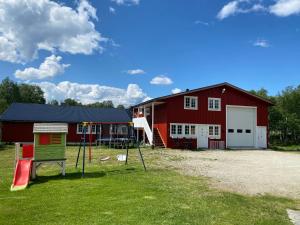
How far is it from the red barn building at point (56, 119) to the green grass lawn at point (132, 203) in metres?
19.5

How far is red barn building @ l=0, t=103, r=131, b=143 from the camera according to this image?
3092 centimetres

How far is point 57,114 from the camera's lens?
111ft

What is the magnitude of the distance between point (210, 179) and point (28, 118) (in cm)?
2507

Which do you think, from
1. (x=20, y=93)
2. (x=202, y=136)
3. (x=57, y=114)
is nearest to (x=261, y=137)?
(x=202, y=136)

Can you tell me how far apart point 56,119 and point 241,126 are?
1833 cm

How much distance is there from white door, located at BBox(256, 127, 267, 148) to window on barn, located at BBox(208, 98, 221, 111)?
4557 millimetres

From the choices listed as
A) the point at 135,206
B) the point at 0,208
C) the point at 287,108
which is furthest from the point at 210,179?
the point at 287,108

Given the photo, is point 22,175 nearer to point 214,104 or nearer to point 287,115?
point 214,104

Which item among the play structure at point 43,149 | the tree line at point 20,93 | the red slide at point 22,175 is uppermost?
the tree line at point 20,93

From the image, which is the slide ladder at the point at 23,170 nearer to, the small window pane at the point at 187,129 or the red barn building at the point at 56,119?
the red barn building at the point at 56,119

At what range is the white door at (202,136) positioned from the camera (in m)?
27.7

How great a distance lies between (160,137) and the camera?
1099 inches

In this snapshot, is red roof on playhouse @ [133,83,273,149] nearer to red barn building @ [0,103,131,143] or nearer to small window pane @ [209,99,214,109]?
small window pane @ [209,99,214,109]

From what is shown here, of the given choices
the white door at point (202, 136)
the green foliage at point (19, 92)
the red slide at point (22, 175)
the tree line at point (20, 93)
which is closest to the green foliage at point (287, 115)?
the white door at point (202, 136)
